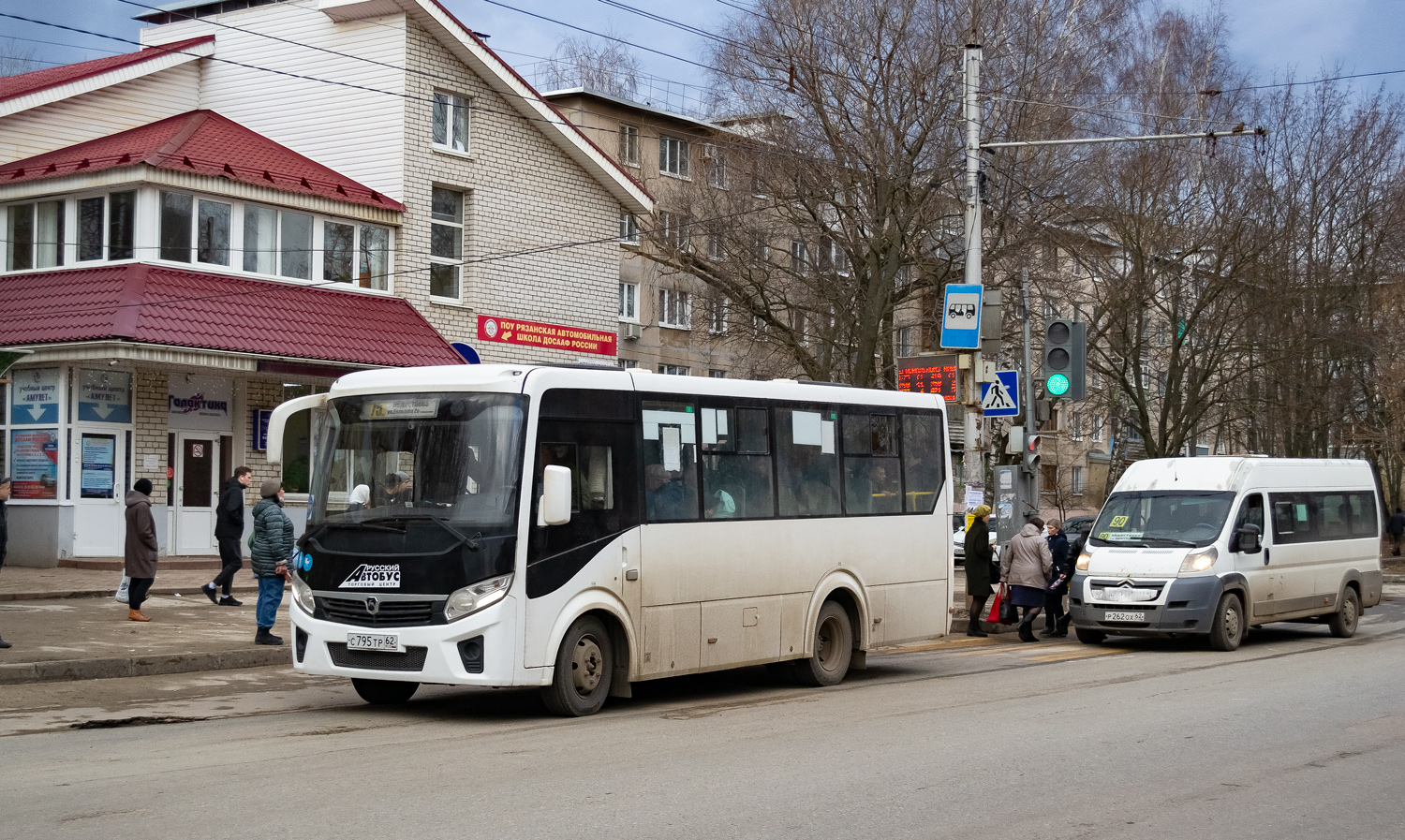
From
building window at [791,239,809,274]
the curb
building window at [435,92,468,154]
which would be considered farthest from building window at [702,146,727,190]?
the curb

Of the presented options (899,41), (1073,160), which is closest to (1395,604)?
(1073,160)

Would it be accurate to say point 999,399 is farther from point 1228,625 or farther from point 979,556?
point 1228,625

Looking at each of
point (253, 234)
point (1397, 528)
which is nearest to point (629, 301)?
point (253, 234)

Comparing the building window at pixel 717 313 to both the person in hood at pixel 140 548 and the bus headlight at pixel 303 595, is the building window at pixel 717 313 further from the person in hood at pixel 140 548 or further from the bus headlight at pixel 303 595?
the bus headlight at pixel 303 595

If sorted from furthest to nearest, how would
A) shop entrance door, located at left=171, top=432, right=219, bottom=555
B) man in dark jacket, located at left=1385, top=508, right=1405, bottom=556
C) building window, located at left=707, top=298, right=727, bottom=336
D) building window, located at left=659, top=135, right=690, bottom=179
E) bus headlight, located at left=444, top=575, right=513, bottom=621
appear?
man in dark jacket, located at left=1385, top=508, right=1405, bottom=556 → building window, located at left=659, top=135, right=690, bottom=179 → building window, located at left=707, top=298, right=727, bottom=336 → shop entrance door, located at left=171, top=432, right=219, bottom=555 → bus headlight, located at left=444, top=575, right=513, bottom=621

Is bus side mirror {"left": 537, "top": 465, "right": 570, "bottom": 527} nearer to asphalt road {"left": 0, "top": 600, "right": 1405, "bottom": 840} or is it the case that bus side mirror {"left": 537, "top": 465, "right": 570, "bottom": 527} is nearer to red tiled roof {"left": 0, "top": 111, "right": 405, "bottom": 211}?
asphalt road {"left": 0, "top": 600, "right": 1405, "bottom": 840}

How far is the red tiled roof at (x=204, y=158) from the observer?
2591cm

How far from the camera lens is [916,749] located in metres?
9.56

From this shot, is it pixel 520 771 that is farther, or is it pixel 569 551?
pixel 569 551

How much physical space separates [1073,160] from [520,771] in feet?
78.6

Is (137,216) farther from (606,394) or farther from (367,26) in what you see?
(606,394)

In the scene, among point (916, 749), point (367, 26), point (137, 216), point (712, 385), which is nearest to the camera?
point (916, 749)

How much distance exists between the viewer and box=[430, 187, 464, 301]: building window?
30266 millimetres

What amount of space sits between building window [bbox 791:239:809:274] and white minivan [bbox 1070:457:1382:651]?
11.7 meters
